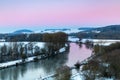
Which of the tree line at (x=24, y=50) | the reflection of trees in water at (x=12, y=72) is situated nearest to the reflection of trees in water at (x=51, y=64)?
the reflection of trees in water at (x=12, y=72)

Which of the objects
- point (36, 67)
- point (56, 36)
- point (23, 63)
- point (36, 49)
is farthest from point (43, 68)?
point (56, 36)

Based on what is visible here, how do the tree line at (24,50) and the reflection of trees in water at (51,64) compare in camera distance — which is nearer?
the reflection of trees in water at (51,64)

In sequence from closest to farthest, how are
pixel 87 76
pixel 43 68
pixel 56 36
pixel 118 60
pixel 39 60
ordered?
1. pixel 87 76
2. pixel 118 60
3. pixel 43 68
4. pixel 39 60
5. pixel 56 36

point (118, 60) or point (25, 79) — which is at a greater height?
point (118, 60)

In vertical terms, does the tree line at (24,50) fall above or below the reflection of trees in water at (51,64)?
above

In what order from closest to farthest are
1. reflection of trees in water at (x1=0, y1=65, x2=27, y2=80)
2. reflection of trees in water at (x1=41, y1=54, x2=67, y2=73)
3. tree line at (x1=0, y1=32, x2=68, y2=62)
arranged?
reflection of trees in water at (x1=0, y1=65, x2=27, y2=80)
reflection of trees in water at (x1=41, y1=54, x2=67, y2=73)
tree line at (x1=0, y1=32, x2=68, y2=62)

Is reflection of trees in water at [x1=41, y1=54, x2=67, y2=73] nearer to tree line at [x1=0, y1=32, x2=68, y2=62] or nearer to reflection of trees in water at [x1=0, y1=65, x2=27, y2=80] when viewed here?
reflection of trees in water at [x1=0, y1=65, x2=27, y2=80]

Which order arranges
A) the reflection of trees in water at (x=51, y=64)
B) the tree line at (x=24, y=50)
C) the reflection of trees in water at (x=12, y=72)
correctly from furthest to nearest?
the tree line at (x=24, y=50)
the reflection of trees in water at (x=51, y=64)
the reflection of trees in water at (x=12, y=72)

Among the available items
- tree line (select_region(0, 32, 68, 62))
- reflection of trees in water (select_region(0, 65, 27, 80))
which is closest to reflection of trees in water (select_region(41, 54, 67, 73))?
reflection of trees in water (select_region(0, 65, 27, 80))

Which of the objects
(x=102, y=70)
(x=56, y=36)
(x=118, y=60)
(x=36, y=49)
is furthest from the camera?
(x=56, y=36)

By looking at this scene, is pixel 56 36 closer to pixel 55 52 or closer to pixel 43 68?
pixel 55 52

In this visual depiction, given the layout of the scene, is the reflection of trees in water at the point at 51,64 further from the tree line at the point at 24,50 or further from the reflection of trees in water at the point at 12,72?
the tree line at the point at 24,50
